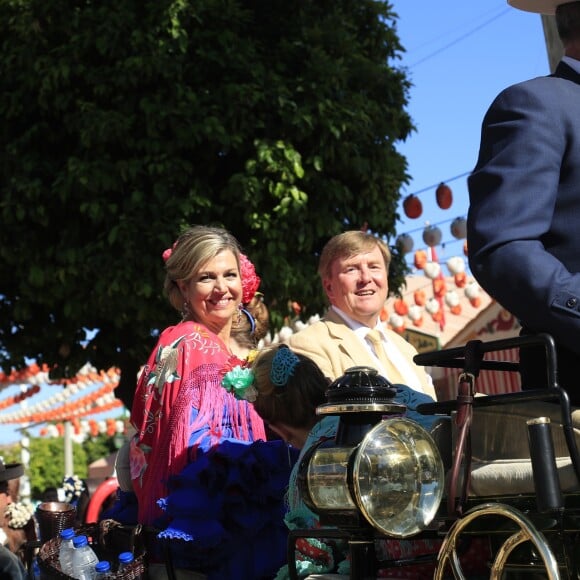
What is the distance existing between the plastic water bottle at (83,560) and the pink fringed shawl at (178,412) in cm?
24

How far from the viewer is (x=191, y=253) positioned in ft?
14.3

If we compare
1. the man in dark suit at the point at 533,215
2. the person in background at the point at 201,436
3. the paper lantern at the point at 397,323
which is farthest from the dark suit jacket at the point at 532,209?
the paper lantern at the point at 397,323

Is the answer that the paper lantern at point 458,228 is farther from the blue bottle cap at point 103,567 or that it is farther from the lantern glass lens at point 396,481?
the lantern glass lens at point 396,481

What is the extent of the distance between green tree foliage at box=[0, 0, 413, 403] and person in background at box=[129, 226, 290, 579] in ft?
16.2

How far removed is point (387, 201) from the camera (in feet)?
35.3

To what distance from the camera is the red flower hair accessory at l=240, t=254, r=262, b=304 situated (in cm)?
458

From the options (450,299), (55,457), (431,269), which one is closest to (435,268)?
(431,269)

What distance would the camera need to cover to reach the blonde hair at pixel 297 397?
293cm

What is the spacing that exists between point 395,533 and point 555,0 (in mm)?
1239

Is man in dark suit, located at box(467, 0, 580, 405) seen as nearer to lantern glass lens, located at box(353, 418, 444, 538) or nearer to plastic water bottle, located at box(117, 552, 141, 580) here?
lantern glass lens, located at box(353, 418, 444, 538)

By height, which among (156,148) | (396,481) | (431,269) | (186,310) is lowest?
(396,481)

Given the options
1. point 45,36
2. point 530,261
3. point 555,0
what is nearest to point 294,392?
point 530,261

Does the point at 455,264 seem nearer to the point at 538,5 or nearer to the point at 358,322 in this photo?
the point at 358,322

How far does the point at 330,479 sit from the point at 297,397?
1026 mm
